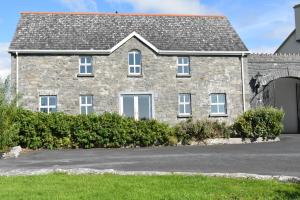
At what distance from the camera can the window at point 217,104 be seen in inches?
1220

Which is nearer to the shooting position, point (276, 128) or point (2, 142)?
point (2, 142)

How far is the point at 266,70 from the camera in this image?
104ft

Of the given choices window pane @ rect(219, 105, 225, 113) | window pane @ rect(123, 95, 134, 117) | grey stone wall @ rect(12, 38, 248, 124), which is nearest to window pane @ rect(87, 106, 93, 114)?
grey stone wall @ rect(12, 38, 248, 124)

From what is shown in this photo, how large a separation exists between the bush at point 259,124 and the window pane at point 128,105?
22.4 ft

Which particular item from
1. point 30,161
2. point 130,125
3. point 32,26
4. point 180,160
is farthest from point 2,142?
point 32,26

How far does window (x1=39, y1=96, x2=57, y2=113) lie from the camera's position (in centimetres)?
2942

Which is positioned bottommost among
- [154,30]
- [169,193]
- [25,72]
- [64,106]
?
[169,193]

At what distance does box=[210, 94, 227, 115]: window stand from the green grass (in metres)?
20.1

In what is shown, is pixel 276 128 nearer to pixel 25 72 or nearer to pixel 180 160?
pixel 180 160

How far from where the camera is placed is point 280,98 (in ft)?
115

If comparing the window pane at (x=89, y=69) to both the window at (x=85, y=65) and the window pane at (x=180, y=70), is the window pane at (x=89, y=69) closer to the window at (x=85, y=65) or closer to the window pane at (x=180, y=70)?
the window at (x=85, y=65)

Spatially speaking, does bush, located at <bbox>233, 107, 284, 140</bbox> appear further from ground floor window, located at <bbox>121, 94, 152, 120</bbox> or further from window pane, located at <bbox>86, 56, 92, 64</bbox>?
window pane, located at <bbox>86, 56, 92, 64</bbox>

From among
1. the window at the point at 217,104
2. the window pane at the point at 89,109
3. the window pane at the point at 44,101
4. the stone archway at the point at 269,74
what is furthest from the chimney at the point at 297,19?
the window pane at the point at 44,101

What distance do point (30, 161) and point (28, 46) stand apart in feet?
46.9
